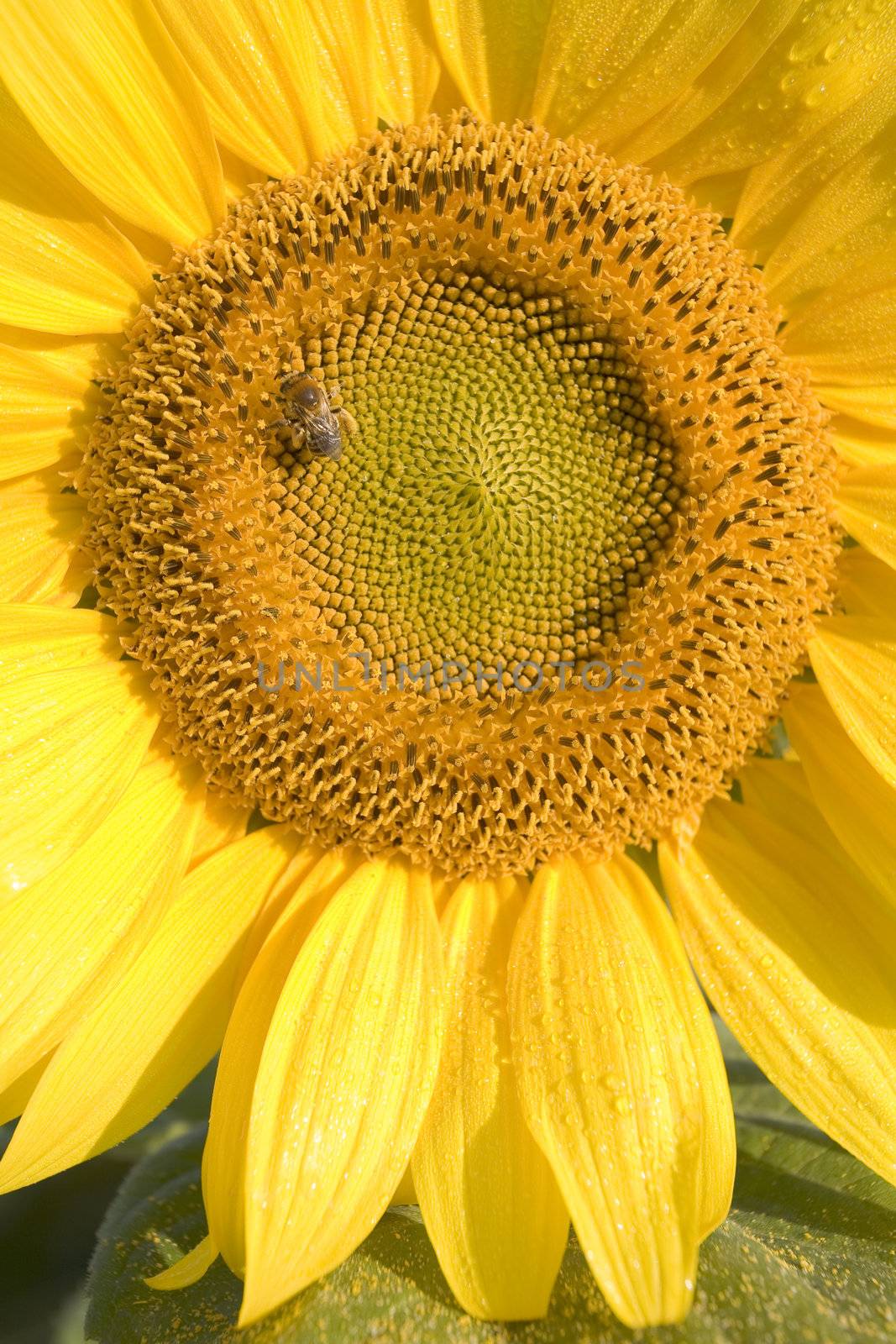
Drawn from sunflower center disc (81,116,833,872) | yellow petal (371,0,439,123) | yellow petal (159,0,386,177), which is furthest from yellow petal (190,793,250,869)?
yellow petal (371,0,439,123)

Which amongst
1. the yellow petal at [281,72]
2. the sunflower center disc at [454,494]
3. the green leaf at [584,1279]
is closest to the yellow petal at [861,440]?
the sunflower center disc at [454,494]

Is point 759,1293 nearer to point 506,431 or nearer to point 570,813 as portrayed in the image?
point 570,813

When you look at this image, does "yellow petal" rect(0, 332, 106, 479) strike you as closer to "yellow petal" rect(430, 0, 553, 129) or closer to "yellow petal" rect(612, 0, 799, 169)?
"yellow petal" rect(430, 0, 553, 129)

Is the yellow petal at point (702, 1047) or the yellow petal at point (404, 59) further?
the yellow petal at point (404, 59)

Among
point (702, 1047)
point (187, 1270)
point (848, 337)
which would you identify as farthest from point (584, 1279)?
point (848, 337)

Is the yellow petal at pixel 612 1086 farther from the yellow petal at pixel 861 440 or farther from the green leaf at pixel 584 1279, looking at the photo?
the yellow petal at pixel 861 440

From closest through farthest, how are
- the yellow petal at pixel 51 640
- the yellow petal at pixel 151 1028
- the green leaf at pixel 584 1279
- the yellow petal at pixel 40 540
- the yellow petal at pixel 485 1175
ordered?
1. the green leaf at pixel 584 1279
2. the yellow petal at pixel 485 1175
3. the yellow petal at pixel 151 1028
4. the yellow petal at pixel 51 640
5. the yellow petal at pixel 40 540

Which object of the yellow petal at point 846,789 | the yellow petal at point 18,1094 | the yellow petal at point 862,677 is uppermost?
the yellow petal at point 862,677
